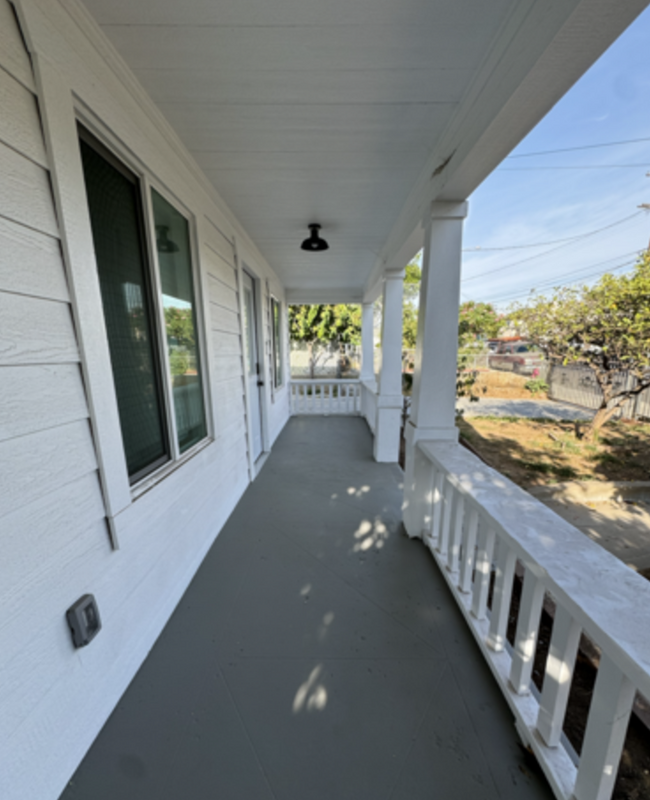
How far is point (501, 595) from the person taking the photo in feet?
4.17

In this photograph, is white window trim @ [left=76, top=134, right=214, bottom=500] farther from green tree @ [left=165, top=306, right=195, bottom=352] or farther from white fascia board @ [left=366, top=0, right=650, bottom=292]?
white fascia board @ [left=366, top=0, right=650, bottom=292]

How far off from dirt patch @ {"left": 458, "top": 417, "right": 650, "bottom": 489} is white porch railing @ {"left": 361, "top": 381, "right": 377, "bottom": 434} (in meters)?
1.69

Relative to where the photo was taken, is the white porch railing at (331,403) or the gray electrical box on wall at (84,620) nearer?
the gray electrical box on wall at (84,620)

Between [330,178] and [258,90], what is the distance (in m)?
0.81

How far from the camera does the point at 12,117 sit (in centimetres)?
85

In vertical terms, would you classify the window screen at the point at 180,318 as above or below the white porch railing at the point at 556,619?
above

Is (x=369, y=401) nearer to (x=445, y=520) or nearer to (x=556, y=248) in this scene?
(x=445, y=520)

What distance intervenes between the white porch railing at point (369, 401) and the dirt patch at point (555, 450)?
5.56ft

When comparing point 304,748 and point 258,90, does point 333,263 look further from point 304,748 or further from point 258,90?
point 304,748

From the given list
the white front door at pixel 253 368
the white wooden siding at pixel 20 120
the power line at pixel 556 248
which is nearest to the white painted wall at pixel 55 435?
the white wooden siding at pixel 20 120

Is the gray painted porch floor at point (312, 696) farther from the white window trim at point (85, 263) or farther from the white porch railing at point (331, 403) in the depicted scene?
the white porch railing at point (331, 403)

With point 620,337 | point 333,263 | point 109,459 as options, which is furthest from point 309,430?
point 620,337

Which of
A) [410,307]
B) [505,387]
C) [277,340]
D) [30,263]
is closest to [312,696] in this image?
[30,263]

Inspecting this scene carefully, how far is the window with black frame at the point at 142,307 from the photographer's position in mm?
1256
